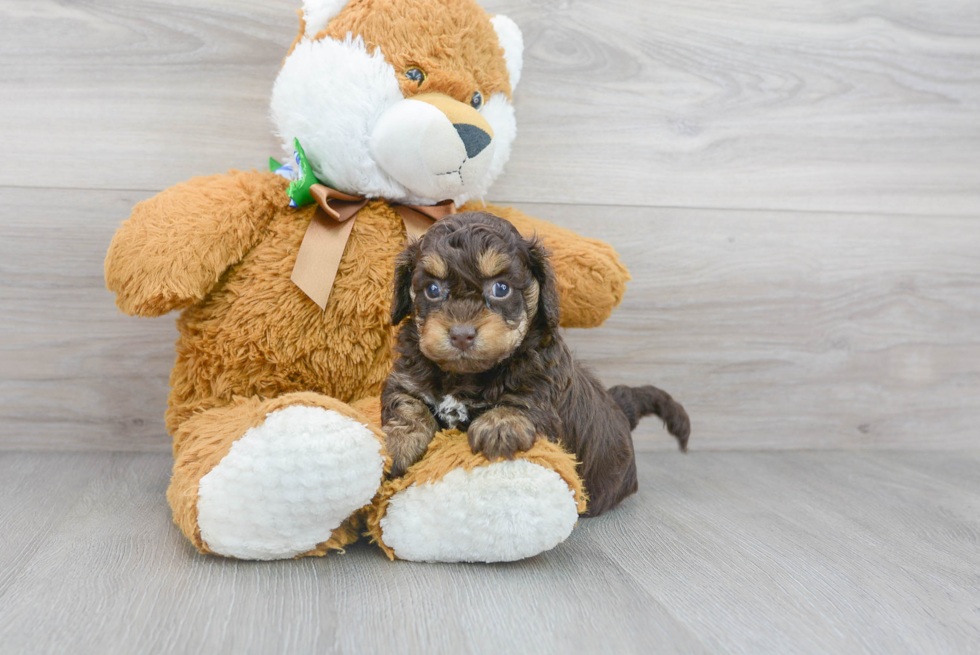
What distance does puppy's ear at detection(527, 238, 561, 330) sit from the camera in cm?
115

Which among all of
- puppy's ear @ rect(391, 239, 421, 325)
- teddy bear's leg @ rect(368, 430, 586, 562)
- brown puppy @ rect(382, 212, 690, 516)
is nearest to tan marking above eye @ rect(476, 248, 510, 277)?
brown puppy @ rect(382, 212, 690, 516)

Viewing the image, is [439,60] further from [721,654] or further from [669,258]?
[721,654]

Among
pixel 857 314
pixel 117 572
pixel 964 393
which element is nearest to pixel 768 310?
pixel 857 314

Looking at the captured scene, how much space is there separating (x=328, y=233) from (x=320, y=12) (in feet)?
1.37

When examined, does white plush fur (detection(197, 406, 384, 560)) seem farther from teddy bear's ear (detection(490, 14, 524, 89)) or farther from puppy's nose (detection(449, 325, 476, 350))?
teddy bear's ear (detection(490, 14, 524, 89))

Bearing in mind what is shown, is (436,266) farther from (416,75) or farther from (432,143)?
(416,75)

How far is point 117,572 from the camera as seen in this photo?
109 centimetres

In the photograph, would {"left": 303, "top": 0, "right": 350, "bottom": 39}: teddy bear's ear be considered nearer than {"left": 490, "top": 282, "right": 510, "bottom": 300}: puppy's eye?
No

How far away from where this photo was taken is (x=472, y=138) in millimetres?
1361

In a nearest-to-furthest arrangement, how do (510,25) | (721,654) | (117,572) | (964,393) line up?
(721,654)
(117,572)
(510,25)
(964,393)

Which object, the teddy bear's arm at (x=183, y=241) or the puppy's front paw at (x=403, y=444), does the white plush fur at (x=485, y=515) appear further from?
the teddy bear's arm at (x=183, y=241)

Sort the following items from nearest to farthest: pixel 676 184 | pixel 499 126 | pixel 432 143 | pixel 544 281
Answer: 1. pixel 544 281
2. pixel 432 143
3. pixel 499 126
4. pixel 676 184

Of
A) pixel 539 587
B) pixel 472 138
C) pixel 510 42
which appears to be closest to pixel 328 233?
pixel 472 138

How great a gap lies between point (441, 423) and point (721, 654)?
1.76 feet
